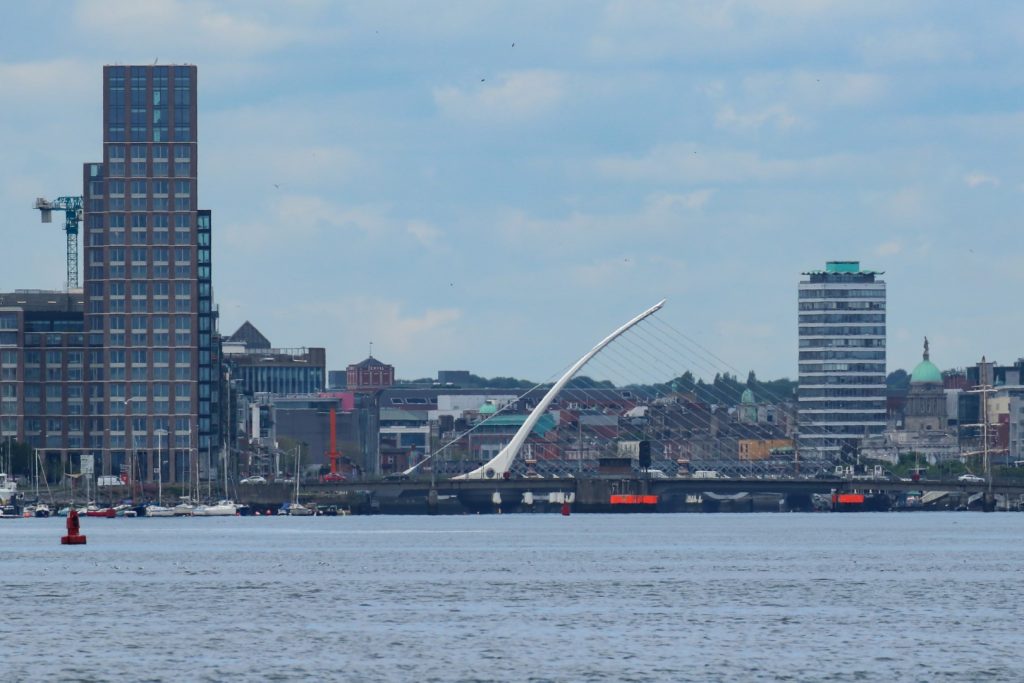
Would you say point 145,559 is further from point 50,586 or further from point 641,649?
point 641,649

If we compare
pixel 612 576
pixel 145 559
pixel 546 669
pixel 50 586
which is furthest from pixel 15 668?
pixel 145 559

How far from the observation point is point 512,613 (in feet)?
268

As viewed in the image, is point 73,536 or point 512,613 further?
point 73,536

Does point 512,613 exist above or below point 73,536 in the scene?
below

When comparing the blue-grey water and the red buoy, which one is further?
the red buoy

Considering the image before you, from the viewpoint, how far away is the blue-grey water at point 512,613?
64.1 m

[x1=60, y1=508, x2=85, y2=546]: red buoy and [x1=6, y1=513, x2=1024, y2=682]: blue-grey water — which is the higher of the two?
[x1=60, y1=508, x2=85, y2=546]: red buoy

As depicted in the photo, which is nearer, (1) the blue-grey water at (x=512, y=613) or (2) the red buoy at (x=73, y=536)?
(1) the blue-grey water at (x=512, y=613)

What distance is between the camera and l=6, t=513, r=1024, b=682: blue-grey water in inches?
2525

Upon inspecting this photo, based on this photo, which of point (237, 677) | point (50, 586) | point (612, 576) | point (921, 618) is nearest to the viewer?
point (237, 677)

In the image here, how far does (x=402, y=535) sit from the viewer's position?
576 feet

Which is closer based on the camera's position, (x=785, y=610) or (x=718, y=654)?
(x=718, y=654)

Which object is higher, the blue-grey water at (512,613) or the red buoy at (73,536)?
the red buoy at (73,536)

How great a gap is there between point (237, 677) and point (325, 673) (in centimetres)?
246
